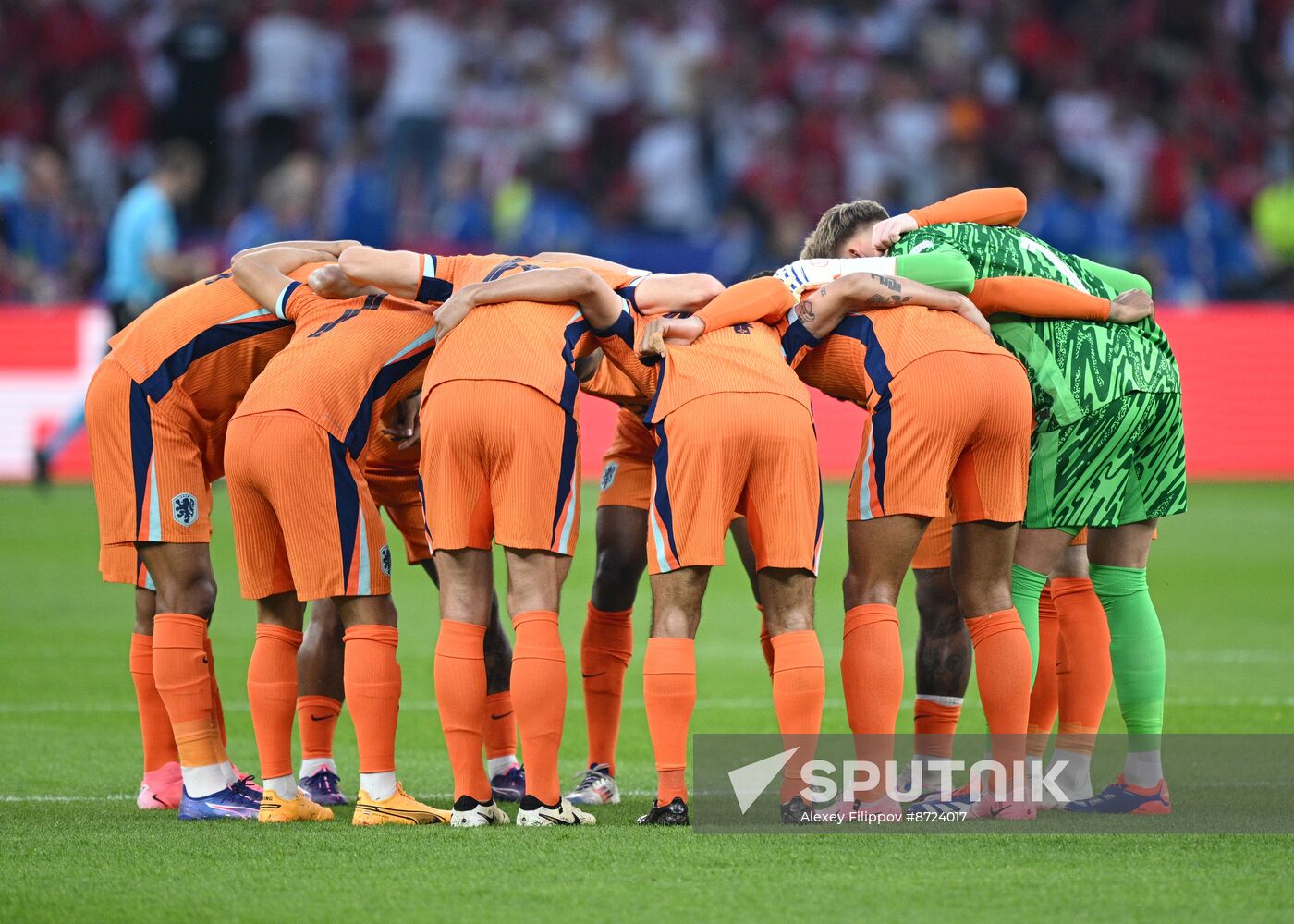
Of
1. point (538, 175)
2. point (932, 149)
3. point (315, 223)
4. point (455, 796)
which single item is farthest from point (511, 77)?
point (455, 796)

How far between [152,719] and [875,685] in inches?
101

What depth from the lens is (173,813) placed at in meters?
5.76

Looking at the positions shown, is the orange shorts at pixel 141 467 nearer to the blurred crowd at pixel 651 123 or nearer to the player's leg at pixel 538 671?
the player's leg at pixel 538 671

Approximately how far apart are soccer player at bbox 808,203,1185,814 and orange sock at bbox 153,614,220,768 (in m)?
2.72

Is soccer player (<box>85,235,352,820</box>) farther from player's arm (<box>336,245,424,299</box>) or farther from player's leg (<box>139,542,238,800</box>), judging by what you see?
player's arm (<box>336,245,424,299</box>)

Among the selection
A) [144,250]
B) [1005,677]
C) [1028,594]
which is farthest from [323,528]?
[144,250]

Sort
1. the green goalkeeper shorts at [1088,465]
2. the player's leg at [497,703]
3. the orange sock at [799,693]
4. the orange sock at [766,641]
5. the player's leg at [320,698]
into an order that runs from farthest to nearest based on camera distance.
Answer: the player's leg at [497,703]
the player's leg at [320,698]
the green goalkeeper shorts at [1088,465]
the orange sock at [766,641]
the orange sock at [799,693]

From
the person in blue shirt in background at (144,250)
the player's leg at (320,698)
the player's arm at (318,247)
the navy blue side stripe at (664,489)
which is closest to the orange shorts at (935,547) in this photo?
the navy blue side stripe at (664,489)

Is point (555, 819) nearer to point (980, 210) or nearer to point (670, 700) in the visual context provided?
point (670, 700)

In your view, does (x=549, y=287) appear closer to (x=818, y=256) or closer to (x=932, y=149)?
(x=818, y=256)

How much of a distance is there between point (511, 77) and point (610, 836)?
16.0 metres

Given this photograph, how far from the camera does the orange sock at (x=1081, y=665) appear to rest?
5.88m

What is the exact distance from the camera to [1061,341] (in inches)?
227

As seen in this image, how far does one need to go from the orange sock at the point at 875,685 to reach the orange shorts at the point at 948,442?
1.12 feet
